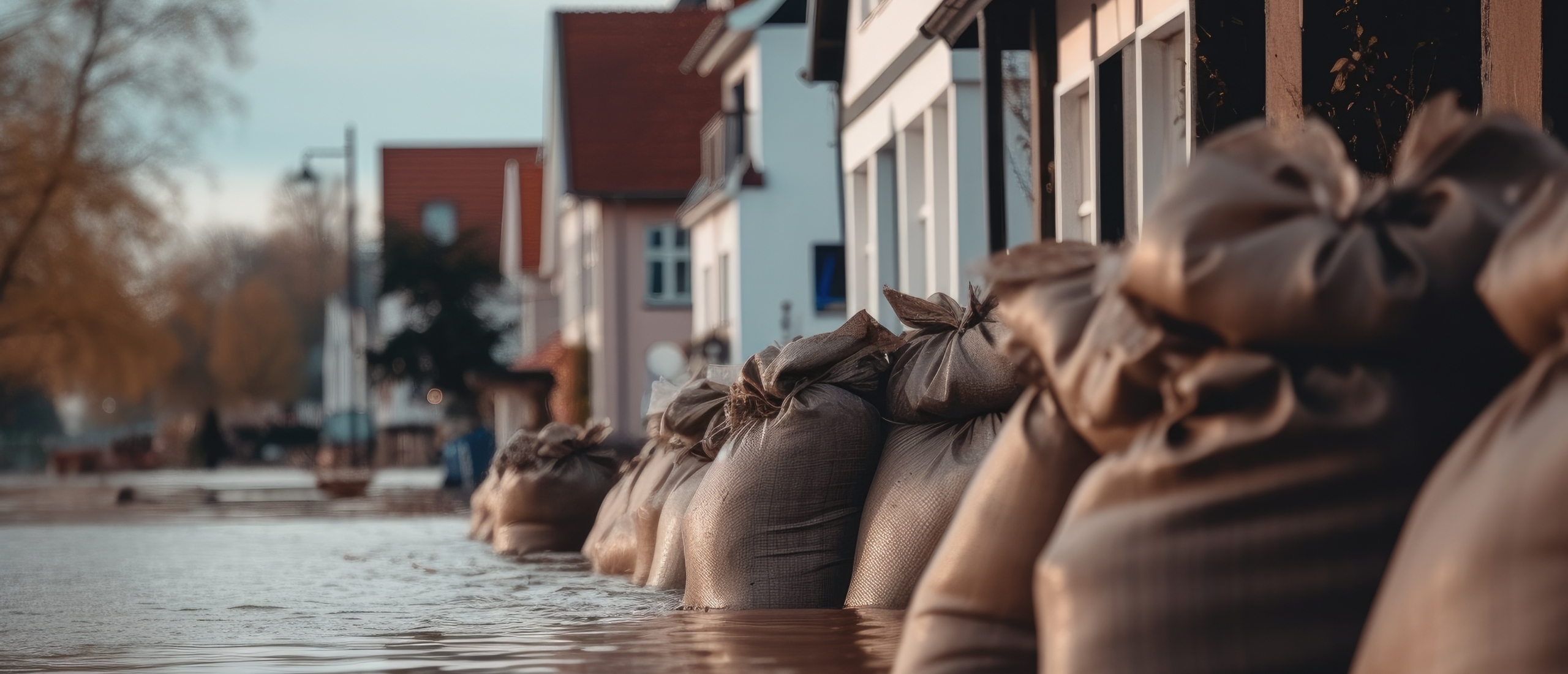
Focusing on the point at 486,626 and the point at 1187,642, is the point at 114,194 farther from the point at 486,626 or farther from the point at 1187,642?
the point at 1187,642

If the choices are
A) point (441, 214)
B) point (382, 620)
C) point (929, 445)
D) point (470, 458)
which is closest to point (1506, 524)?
point (929, 445)

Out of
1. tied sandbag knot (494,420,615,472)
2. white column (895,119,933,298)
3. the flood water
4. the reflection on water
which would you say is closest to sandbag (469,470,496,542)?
the flood water

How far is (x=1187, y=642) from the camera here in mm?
2398

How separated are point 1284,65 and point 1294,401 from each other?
170 inches

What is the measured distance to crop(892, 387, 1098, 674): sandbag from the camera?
2.90 metres

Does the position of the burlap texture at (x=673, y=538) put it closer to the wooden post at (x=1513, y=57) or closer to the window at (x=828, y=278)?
the wooden post at (x=1513, y=57)

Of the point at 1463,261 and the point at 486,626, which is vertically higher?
the point at 1463,261

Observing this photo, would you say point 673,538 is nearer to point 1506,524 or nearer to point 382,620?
point 382,620

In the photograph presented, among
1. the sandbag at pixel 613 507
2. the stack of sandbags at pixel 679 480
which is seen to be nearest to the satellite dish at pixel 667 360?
the sandbag at pixel 613 507

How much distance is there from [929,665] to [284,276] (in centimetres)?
9278

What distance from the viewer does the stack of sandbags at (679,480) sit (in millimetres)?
7152

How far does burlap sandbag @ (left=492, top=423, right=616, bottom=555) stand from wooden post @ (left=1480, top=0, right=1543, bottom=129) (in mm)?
6194

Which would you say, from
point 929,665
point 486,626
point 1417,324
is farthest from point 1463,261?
point 486,626

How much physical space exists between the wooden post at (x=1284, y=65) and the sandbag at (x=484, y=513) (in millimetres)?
6165
